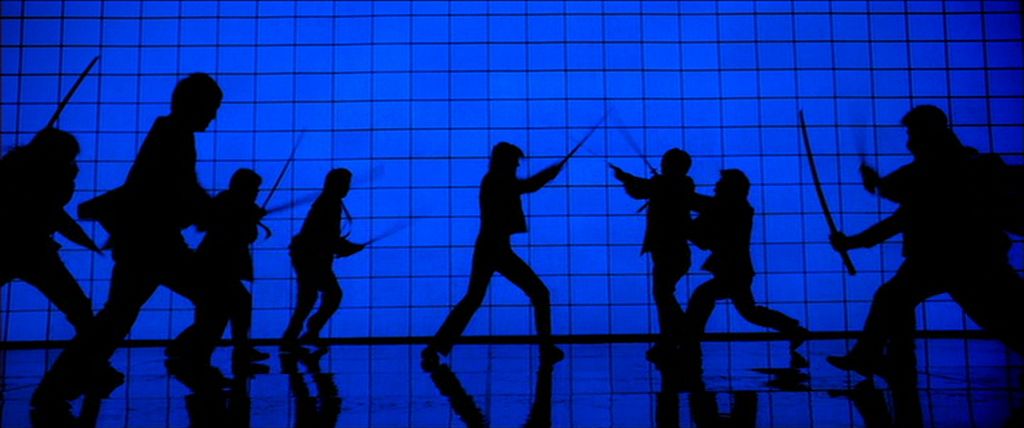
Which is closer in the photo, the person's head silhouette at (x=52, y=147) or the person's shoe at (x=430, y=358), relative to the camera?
the person's head silhouette at (x=52, y=147)

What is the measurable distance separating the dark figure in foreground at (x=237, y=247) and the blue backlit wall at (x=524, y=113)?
145cm

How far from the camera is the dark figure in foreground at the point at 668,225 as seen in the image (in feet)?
13.0

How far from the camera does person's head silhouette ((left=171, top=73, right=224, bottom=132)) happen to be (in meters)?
2.51

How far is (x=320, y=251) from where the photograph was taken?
466 centimetres

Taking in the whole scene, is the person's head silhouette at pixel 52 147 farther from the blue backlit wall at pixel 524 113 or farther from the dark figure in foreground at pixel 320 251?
the blue backlit wall at pixel 524 113

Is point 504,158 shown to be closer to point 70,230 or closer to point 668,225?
point 668,225

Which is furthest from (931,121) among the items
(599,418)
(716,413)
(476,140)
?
(476,140)

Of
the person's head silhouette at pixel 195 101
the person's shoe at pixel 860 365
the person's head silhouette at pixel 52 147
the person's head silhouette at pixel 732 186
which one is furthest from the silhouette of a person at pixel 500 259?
the person's head silhouette at pixel 52 147

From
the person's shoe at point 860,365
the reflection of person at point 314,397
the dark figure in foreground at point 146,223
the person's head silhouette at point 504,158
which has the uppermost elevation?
the person's head silhouette at point 504,158

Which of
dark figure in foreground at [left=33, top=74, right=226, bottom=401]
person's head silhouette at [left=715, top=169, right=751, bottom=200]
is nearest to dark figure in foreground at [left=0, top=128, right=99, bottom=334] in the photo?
dark figure in foreground at [left=33, top=74, right=226, bottom=401]

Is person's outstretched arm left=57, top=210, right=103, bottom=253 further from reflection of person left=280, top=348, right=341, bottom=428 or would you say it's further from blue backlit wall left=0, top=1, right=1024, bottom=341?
blue backlit wall left=0, top=1, right=1024, bottom=341

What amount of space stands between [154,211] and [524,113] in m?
3.50

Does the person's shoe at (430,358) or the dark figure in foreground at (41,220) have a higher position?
the dark figure in foreground at (41,220)

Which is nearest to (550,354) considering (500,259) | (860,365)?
(500,259)
